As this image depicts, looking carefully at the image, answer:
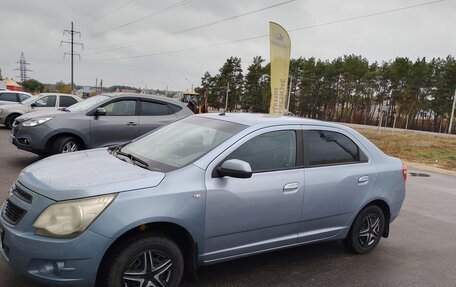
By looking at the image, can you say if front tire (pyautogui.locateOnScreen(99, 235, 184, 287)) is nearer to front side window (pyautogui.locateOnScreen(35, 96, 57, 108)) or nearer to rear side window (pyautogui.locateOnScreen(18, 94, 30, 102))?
front side window (pyautogui.locateOnScreen(35, 96, 57, 108))

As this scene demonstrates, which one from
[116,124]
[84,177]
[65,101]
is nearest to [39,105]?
[65,101]

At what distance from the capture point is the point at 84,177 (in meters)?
3.09

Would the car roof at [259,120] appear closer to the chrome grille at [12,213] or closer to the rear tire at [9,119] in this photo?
the chrome grille at [12,213]

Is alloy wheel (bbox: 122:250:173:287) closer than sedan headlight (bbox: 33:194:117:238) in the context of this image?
No

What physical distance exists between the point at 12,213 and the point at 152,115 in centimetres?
603

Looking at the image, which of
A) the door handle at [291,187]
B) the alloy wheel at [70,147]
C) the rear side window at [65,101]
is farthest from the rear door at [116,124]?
the rear side window at [65,101]

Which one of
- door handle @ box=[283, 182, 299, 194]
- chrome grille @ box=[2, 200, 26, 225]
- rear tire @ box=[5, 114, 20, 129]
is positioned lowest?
rear tire @ box=[5, 114, 20, 129]

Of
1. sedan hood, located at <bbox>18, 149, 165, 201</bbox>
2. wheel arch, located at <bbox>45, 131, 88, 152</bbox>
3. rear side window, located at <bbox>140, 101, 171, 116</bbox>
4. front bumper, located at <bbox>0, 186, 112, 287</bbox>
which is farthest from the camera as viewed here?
rear side window, located at <bbox>140, 101, 171, 116</bbox>

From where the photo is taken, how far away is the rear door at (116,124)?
8219 millimetres

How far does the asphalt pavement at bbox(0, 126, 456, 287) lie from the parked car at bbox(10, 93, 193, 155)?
65.5 inches

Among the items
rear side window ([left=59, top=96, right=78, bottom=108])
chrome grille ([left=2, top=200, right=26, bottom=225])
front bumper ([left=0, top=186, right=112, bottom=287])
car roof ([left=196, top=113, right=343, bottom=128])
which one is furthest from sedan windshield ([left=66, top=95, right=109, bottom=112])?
rear side window ([left=59, top=96, right=78, bottom=108])

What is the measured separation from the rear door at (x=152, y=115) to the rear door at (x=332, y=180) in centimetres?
525

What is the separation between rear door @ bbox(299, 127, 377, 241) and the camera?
398cm

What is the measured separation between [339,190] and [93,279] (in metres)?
2.65
